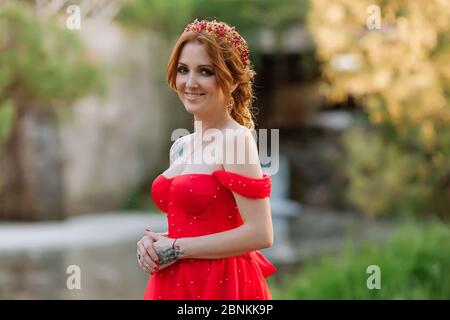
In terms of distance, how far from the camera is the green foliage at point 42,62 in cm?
850

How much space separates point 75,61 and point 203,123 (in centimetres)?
742

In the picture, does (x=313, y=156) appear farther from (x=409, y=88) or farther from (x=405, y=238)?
(x=405, y=238)

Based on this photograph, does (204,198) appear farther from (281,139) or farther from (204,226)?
(281,139)

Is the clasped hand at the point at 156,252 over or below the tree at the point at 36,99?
below

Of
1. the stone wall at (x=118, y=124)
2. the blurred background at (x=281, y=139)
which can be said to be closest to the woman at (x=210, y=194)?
the blurred background at (x=281, y=139)

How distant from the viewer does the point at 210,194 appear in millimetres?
1844

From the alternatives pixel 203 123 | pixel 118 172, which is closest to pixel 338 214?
pixel 118 172

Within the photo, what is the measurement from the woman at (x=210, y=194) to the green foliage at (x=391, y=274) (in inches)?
84.2

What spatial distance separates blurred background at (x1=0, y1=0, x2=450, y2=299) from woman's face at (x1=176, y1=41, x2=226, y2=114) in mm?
2001

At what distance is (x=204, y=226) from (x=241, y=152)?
0.67 ft

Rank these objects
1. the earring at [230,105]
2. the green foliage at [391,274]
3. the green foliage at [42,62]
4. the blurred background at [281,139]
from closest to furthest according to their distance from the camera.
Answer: the earring at [230,105] → the green foliage at [391,274] → the blurred background at [281,139] → the green foliage at [42,62]

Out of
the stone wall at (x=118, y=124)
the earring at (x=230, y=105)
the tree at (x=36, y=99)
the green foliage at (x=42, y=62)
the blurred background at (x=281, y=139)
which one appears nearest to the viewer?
the earring at (x=230, y=105)

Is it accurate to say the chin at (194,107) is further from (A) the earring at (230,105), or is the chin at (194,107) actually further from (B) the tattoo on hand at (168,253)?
(B) the tattoo on hand at (168,253)

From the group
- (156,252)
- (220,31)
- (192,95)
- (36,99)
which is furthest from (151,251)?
(36,99)
